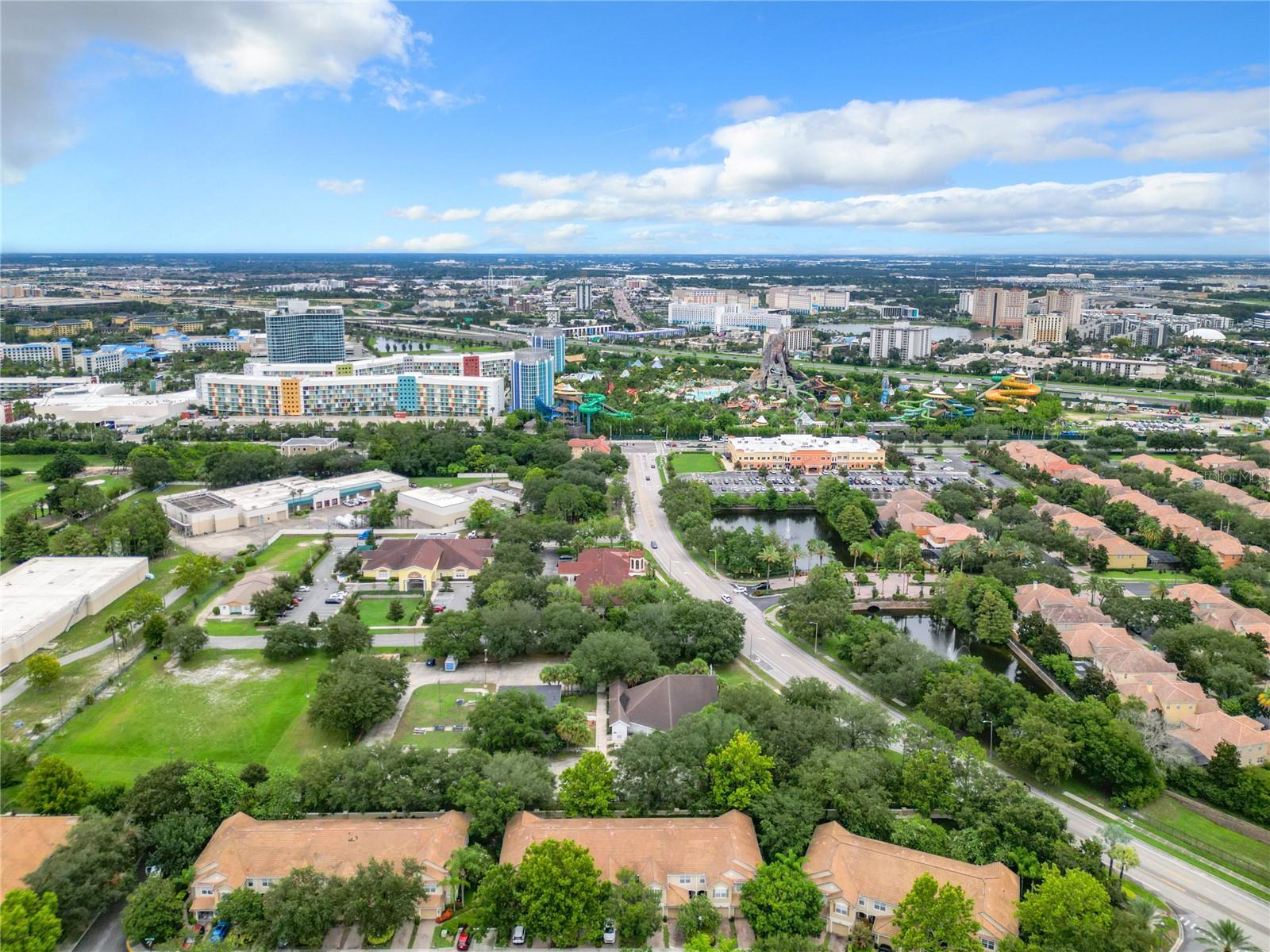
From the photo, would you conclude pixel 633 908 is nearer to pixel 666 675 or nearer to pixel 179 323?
pixel 666 675

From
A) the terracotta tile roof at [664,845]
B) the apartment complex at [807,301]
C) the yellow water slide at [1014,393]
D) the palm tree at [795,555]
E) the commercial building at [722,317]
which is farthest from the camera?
the apartment complex at [807,301]

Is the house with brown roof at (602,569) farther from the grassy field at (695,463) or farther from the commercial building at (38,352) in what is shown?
the commercial building at (38,352)

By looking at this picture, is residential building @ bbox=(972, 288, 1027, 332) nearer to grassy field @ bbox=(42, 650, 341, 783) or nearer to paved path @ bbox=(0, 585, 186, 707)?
paved path @ bbox=(0, 585, 186, 707)

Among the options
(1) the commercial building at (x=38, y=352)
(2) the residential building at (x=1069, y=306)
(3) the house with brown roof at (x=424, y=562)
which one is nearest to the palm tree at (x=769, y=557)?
(3) the house with brown roof at (x=424, y=562)

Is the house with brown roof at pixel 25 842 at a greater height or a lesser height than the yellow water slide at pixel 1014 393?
lesser

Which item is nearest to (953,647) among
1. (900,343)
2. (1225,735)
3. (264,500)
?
(1225,735)

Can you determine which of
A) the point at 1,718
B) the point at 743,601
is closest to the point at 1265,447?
the point at 743,601

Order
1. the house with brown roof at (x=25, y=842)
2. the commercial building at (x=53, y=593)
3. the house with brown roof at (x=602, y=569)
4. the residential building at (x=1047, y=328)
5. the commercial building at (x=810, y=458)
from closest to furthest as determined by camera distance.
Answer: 1. the house with brown roof at (x=25, y=842)
2. the commercial building at (x=53, y=593)
3. the house with brown roof at (x=602, y=569)
4. the commercial building at (x=810, y=458)
5. the residential building at (x=1047, y=328)
